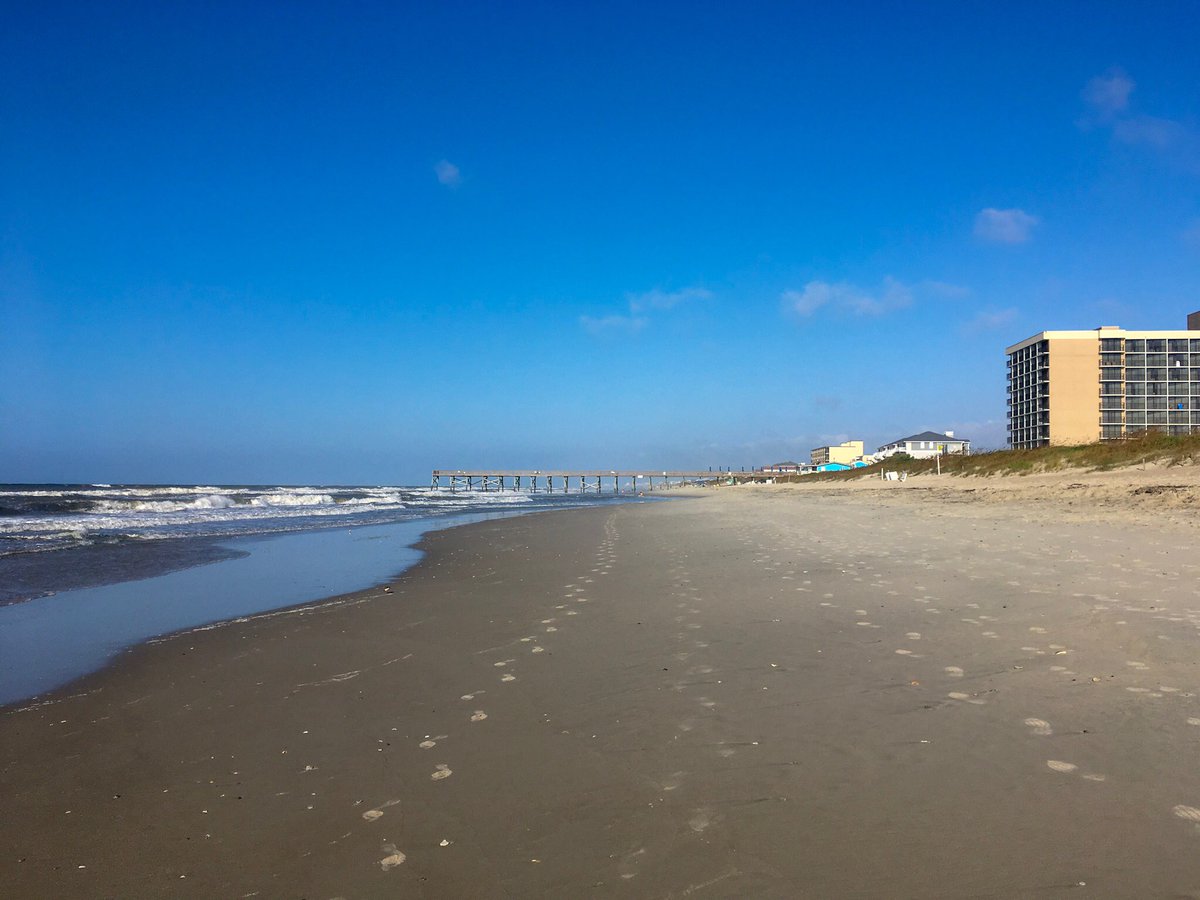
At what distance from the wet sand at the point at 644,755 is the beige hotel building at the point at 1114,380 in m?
82.6

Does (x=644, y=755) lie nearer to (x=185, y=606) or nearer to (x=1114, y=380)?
(x=185, y=606)

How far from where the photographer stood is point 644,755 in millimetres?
3691

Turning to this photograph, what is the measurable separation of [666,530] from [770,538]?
4667 mm

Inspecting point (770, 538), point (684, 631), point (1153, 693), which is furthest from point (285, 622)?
point (770, 538)

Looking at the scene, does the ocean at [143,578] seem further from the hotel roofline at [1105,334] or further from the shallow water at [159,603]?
the hotel roofline at [1105,334]

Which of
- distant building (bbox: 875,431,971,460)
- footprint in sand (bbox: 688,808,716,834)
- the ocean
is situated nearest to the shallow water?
the ocean

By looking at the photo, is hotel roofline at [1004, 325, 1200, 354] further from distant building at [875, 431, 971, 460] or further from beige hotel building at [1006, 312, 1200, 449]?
distant building at [875, 431, 971, 460]

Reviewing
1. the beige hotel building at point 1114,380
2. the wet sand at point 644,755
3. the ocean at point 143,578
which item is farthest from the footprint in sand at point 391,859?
the beige hotel building at point 1114,380

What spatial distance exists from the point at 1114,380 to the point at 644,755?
307 ft

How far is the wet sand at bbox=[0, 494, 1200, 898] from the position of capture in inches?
105

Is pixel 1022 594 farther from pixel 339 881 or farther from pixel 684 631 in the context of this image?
pixel 339 881

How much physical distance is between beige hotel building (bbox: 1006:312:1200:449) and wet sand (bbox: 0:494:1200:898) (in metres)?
82.6

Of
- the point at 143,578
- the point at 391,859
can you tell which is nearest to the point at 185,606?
the point at 143,578

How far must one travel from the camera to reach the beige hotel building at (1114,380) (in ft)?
249
